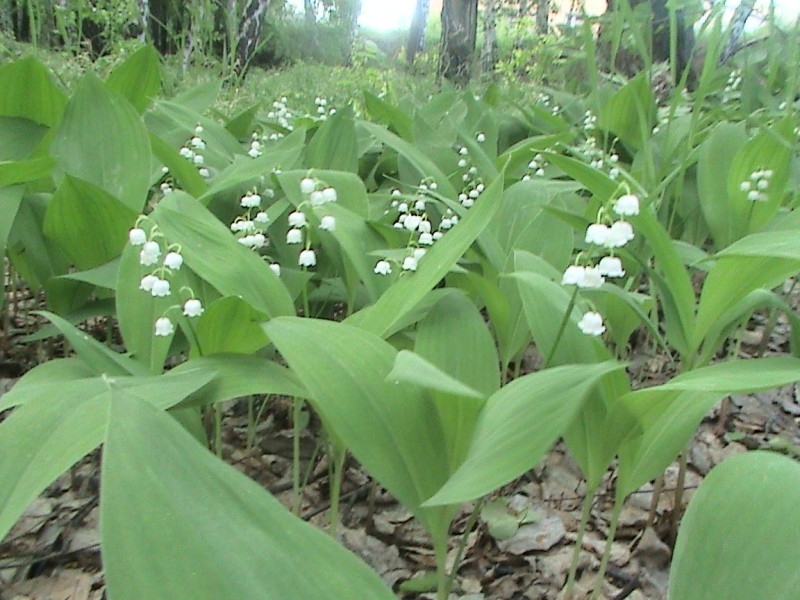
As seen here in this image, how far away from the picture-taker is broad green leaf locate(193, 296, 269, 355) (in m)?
1.23

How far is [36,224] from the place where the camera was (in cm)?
185

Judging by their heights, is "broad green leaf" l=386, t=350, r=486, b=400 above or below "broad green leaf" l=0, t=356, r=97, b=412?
above

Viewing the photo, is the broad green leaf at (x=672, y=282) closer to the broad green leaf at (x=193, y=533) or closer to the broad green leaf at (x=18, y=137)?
the broad green leaf at (x=193, y=533)

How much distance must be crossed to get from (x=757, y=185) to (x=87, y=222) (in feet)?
6.21

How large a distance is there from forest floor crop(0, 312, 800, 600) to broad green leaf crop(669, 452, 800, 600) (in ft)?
2.51

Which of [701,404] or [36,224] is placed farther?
[36,224]

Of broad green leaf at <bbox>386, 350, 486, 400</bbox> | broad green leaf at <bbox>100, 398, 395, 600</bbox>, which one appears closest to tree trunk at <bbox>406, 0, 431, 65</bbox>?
broad green leaf at <bbox>386, 350, 486, 400</bbox>

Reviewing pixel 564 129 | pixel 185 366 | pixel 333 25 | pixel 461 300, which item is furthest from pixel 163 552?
pixel 333 25

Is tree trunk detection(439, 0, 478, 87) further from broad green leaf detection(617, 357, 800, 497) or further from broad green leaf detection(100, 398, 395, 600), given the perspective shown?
broad green leaf detection(100, 398, 395, 600)

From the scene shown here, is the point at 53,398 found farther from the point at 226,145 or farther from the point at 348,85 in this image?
the point at 348,85

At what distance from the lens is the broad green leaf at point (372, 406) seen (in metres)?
0.98

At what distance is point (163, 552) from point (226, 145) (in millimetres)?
2182

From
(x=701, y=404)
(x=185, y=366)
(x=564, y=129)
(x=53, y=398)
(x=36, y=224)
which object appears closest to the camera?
(x=53, y=398)

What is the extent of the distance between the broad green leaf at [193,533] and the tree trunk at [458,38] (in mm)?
9260
